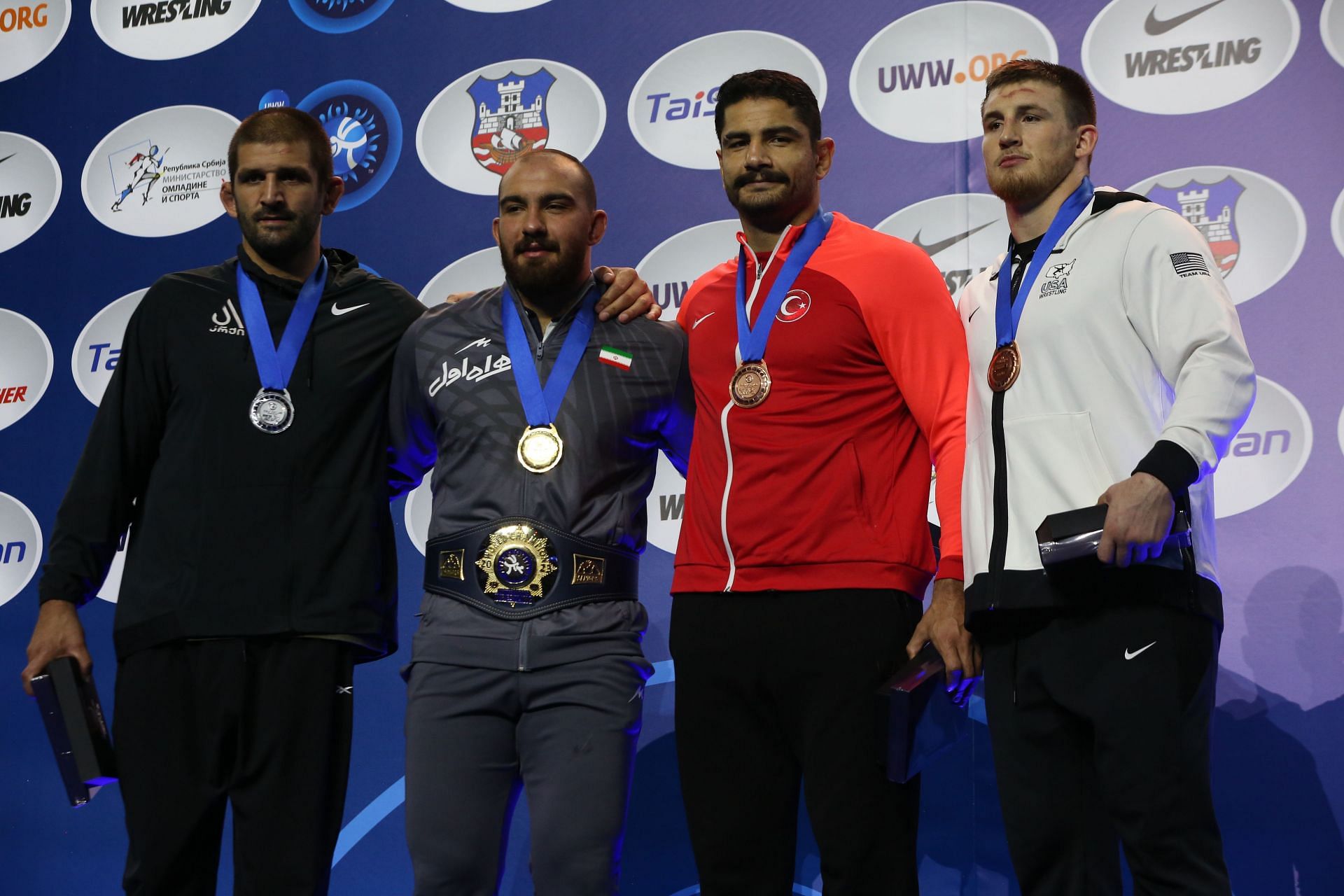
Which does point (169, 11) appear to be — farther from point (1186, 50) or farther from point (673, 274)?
point (1186, 50)

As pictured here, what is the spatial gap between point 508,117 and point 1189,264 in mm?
2222

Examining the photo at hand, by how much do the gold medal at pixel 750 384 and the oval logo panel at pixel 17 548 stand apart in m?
2.63

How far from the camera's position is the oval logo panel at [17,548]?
4094mm

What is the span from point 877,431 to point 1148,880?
34.3 inches

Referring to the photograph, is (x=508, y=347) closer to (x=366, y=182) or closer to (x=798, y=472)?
(x=798, y=472)

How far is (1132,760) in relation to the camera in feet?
6.76

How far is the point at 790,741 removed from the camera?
2.37 metres

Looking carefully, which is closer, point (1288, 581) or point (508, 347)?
point (508, 347)

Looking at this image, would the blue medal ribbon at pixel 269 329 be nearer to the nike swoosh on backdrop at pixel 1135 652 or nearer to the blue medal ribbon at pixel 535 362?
the blue medal ribbon at pixel 535 362

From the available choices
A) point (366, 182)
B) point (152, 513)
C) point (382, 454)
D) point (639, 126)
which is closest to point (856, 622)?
point (382, 454)

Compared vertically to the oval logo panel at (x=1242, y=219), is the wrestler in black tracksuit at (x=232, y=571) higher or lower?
lower

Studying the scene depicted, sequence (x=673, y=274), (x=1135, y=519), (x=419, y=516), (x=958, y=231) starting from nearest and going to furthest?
(x=1135, y=519) < (x=958, y=231) < (x=673, y=274) < (x=419, y=516)

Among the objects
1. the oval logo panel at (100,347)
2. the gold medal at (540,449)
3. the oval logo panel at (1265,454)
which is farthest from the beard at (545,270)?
the oval logo panel at (100,347)

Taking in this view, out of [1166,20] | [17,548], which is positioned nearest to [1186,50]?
[1166,20]
